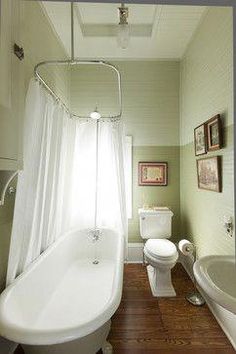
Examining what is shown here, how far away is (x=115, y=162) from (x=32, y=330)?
203 centimetres

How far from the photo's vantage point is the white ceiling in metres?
2.38

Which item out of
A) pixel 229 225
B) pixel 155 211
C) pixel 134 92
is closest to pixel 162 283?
pixel 155 211

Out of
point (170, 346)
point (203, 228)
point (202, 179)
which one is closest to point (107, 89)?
point (202, 179)

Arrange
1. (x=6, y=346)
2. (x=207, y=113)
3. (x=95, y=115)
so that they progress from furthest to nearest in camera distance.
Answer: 1. (x=95, y=115)
2. (x=207, y=113)
3. (x=6, y=346)

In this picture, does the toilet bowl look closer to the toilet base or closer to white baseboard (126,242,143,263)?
the toilet base

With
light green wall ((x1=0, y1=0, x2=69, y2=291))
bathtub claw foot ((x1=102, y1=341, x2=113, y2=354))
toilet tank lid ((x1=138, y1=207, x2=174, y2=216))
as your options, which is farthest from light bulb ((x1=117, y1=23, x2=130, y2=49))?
bathtub claw foot ((x1=102, y1=341, x2=113, y2=354))

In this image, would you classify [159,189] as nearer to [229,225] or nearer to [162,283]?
[162,283]

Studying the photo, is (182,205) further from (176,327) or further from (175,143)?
(176,327)

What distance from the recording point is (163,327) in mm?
2016

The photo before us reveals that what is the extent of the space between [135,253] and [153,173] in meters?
1.18

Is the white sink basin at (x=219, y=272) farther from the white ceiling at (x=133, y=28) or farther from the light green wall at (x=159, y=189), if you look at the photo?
the white ceiling at (x=133, y=28)

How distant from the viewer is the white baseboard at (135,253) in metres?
3.43

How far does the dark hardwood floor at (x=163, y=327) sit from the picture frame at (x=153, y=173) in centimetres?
140

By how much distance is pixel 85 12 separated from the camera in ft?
8.09
